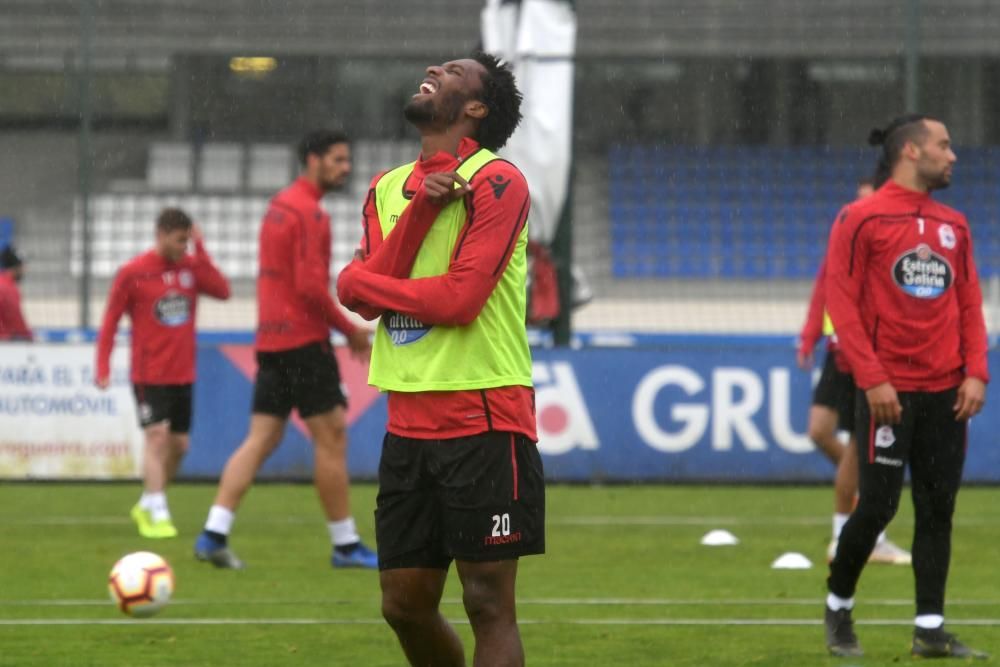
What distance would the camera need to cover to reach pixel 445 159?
16.6ft

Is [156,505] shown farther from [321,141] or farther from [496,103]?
[496,103]

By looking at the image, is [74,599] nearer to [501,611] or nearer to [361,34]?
[501,611]

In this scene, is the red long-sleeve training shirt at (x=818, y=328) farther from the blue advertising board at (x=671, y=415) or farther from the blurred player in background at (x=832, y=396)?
the blue advertising board at (x=671, y=415)

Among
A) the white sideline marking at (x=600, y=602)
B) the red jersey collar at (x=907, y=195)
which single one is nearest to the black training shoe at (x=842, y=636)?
the white sideline marking at (x=600, y=602)

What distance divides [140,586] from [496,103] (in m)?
2.99

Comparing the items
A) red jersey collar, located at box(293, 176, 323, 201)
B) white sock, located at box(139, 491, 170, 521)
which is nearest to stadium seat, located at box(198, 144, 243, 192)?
white sock, located at box(139, 491, 170, 521)

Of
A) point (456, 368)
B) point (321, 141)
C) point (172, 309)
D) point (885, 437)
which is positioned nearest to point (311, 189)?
point (321, 141)

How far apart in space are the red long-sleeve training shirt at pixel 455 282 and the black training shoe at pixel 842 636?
2.51m

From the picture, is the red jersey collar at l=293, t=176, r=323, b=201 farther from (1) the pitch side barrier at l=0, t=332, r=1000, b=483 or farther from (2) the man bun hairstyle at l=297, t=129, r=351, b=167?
(1) the pitch side barrier at l=0, t=332, r=1000, b=483

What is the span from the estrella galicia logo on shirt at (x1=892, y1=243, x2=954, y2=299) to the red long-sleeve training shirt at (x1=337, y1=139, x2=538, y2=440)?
2.44 metres

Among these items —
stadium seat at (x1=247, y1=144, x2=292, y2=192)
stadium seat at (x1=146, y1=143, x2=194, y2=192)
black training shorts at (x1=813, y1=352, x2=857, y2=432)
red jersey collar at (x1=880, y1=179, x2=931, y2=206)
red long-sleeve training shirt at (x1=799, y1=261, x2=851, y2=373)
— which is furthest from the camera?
stadium seat at (x1=146, y1=143, x2=194, y2=192)

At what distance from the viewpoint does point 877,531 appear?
7016 millimetres

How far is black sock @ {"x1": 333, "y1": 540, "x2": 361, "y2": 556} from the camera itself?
32.3 ft

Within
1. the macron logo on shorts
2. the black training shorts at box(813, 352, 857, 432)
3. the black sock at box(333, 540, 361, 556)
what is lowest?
the black sock at box(333, 540, 361, 556)
